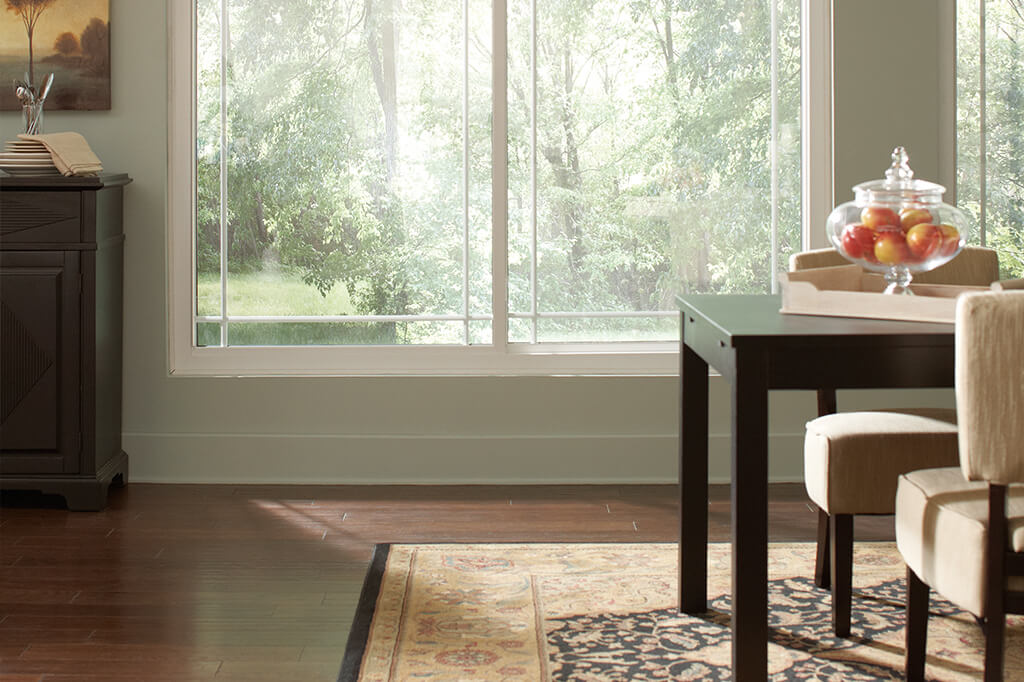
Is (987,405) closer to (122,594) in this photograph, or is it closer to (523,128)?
(122,594)

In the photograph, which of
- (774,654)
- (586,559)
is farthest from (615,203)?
(774,654)

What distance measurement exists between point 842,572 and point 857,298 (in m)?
0.80

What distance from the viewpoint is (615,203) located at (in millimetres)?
4680

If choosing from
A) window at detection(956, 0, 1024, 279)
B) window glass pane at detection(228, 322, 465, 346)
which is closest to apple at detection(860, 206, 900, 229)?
window at detection(956, 0, 1024, 279)

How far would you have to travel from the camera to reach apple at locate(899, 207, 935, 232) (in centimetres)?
246

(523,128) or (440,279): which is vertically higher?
(523,128)

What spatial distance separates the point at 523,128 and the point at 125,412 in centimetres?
184

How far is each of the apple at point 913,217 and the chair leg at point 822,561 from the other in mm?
992

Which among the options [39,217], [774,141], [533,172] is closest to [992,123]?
[774,141]

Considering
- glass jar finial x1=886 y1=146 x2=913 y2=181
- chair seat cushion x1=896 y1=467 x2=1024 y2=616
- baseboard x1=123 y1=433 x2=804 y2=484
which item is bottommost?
baseboard x1=123 y1=433 x2=804 y2=484

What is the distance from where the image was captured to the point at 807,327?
2.25 m

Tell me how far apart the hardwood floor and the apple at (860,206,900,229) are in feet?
4.92

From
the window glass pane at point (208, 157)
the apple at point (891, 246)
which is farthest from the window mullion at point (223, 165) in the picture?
the apple at point (891, 246)

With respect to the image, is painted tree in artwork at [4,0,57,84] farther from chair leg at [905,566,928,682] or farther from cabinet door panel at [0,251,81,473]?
chair leg at [905,566,928,682]
